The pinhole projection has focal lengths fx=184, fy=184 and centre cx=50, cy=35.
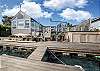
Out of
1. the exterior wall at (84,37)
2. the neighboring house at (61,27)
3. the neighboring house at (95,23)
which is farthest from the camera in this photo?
the neighboring house at (61,27)

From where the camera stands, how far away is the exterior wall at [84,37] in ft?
57.7

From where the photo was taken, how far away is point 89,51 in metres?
13.0

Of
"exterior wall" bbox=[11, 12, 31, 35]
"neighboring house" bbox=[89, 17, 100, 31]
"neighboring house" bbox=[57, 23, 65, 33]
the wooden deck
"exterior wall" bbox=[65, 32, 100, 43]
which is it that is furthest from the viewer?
"exterior wall" bbox=[11, 12, 31, 35]

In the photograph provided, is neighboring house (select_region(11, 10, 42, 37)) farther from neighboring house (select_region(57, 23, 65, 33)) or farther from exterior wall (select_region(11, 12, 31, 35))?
neighboring house (select_region(57, 23, 65, 33))

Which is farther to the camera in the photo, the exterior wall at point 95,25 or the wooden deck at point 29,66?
the exterior wall at point 95,25

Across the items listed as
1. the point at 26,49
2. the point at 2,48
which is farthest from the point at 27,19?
the point at 26,49

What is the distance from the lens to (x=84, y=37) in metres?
18.1

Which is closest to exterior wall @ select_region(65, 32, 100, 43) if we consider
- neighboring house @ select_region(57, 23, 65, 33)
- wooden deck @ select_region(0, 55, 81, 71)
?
neighboring house @ select_region(57, 23, 65, 33)

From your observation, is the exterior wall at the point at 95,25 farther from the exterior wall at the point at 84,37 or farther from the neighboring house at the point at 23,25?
the neighboring house at the point at 23,25

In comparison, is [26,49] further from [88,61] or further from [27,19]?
[27,19]

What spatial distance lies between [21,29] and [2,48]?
10.4 m

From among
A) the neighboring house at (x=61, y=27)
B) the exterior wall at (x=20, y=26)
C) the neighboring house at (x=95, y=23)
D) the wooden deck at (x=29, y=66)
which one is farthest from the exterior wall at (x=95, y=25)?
the wooden deck at (x=29, y=66)

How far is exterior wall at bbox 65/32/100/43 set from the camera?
693 inches

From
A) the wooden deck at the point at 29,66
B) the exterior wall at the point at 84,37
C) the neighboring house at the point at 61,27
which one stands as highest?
the neighboring house at the point at 61,27
